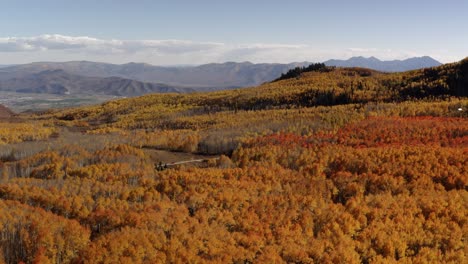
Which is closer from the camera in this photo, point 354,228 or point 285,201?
point 354,228

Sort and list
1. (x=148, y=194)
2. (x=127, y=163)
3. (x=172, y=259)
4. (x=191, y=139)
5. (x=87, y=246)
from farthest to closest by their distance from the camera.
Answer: (x=191, y=139)
(x=127, y=163)
(x=148, y=194)
(x=87, y=246)
(x=172, y=259)

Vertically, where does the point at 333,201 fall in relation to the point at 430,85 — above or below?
below

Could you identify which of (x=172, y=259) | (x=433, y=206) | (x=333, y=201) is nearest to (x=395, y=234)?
(x=433, y=206)

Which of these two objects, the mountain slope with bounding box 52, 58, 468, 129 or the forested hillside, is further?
the mountain slope with bounding box 52, 58, 468, 129

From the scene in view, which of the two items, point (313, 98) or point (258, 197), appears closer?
point (258, 197)

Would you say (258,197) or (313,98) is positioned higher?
(313,98)

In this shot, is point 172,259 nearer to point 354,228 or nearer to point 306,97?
point 354,228

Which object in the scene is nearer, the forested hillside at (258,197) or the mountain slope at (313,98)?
the forested hillside at (258,197)

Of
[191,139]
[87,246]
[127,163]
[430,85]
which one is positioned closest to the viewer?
[87,246]
